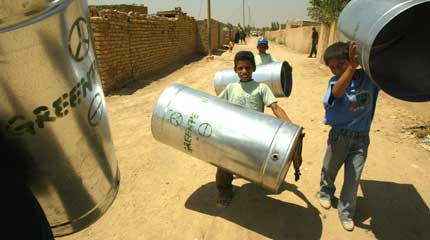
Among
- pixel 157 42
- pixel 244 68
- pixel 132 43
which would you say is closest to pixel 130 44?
pixel 132 43

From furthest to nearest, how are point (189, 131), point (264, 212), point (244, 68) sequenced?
1. point (264, 212)
2. point (244, 68)
3. point (189, 131)

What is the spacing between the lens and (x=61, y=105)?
776 mm

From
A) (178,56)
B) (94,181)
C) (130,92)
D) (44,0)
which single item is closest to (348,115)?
(94,181)

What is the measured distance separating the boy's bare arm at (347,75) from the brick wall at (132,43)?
2.93 metres

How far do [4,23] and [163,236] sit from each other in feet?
6.96

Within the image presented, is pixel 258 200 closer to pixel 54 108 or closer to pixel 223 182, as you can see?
pixel 223 182

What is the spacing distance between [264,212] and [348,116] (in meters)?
1.13

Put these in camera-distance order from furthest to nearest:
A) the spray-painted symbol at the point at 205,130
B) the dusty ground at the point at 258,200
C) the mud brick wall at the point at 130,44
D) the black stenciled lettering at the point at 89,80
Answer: the mud brick wall at the point at 130,44
the dusty ground at the point at 258,200
the spray-painted symbol at the point at 205,130
the black stenciled lettering at the point at 89,80

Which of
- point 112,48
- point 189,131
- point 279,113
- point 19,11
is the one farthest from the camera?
point 112,48

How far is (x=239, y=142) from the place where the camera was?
6.46ft

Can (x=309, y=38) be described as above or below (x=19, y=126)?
below

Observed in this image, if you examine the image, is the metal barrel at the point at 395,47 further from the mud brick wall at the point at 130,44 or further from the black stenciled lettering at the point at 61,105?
the mud brick wall at the point at 130,44

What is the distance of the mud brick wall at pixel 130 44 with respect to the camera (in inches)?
259

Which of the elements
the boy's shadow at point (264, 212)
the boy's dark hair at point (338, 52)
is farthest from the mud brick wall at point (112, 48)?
the boy's dark hair at point (338, 52)
